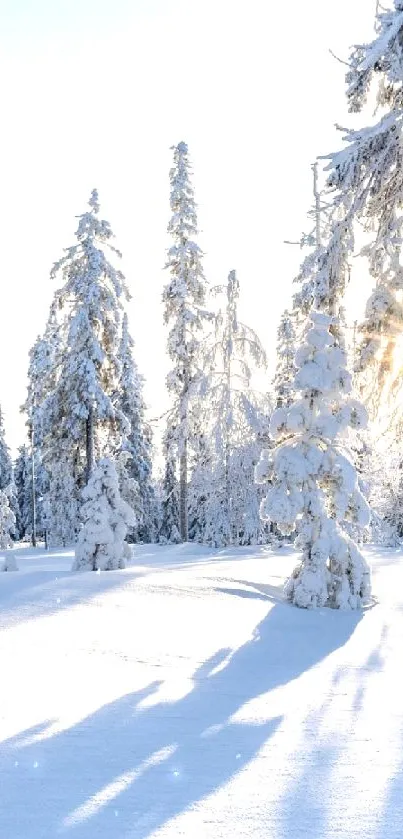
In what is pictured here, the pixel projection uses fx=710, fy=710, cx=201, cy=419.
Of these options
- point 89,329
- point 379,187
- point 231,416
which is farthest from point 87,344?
point 379,187

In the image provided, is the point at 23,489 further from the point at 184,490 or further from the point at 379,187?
the point at 379,187

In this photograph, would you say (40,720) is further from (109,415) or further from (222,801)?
(109,415)

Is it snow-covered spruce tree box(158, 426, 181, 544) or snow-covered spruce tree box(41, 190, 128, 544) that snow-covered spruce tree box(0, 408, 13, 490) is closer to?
snow-covered spruce tree box(158, 426, 181, 544)

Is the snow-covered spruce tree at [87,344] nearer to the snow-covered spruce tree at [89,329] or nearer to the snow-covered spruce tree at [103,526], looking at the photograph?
the snow-covered spruce tree at [89,329]

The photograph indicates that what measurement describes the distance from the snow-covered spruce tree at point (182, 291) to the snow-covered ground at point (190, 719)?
19.9 metres

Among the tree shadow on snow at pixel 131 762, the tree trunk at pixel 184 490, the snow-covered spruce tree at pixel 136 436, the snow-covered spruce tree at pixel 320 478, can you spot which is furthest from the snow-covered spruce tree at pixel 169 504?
the tree shadow on snow at pixel 131 762

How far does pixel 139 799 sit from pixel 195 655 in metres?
4.06

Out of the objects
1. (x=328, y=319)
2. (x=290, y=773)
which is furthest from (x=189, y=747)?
(x=328, y=319)

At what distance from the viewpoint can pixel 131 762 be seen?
4.71 meters

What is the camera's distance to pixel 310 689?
23.5ft

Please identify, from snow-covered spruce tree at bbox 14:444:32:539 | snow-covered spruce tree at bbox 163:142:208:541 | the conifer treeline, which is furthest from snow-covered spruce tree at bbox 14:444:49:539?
snow-covered spruce tree at bbox 163:142:208:541

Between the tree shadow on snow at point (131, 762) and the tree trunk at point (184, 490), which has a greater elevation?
the tree trunk at point (184, 490)

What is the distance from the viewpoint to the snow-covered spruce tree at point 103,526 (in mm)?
15898

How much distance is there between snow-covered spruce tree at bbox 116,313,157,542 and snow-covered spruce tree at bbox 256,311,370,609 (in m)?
25.8
